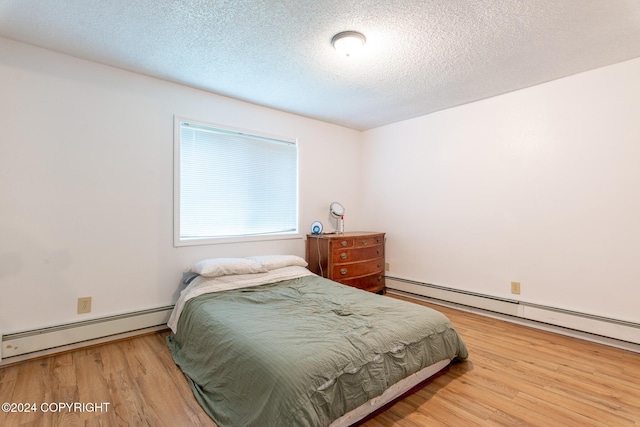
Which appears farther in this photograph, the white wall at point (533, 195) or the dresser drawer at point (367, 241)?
the dresser drawer at point (367, 241)

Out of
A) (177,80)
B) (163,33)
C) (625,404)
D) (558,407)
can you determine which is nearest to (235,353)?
(558,407)

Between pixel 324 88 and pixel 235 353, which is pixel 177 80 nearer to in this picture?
pixel 324 88

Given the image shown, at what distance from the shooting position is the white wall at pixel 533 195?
2.45 m

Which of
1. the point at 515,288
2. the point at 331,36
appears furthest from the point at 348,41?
the point at 515,288

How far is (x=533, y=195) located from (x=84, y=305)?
4027 mm

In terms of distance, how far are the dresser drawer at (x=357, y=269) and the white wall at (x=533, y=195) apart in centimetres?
33

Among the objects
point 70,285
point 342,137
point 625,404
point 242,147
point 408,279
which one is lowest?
point 625,404

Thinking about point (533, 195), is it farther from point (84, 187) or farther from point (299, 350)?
point (84, 187)

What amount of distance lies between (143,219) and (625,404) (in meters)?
3.59

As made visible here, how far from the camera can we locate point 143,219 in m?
2.68

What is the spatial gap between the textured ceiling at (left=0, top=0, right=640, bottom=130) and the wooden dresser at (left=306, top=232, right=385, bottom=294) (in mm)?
1651

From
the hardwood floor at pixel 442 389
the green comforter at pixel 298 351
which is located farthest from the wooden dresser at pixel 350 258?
the hardwood floor at pixel 442 389

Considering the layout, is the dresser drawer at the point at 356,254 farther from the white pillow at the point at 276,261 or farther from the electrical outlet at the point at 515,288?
the electrical outlet at the point at 515,288

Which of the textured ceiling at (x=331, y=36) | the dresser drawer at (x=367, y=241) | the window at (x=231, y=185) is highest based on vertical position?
the textured ceiling at (x=331, y=36)
